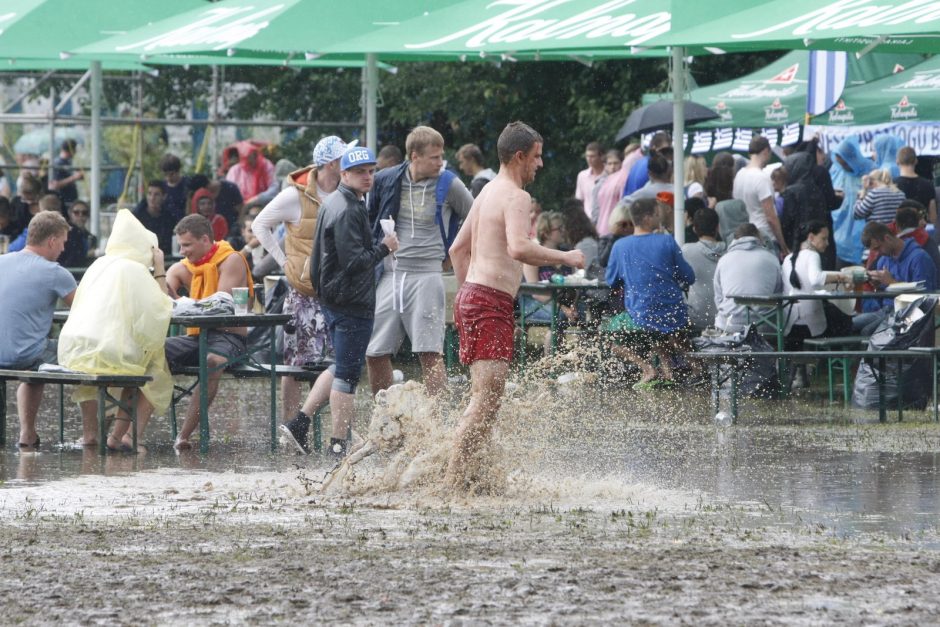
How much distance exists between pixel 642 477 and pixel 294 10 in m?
8.04

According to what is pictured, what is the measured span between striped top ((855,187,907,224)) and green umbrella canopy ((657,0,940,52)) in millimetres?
2810

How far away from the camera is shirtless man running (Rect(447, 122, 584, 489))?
8.37 m

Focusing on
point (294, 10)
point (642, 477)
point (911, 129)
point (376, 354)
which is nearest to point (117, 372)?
point (376, 354)

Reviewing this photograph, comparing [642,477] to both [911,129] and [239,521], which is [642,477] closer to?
[239,521]

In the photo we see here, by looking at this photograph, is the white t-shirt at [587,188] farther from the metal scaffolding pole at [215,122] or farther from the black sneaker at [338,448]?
the black sneaker at [338,448]

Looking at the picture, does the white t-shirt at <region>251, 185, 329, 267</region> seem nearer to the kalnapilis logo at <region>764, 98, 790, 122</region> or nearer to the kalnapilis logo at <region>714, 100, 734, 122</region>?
the kalnapilis logo at <region>764, 98, 790, 122</region>

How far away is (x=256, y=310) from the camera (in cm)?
1231

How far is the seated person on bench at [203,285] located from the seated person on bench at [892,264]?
544 cm

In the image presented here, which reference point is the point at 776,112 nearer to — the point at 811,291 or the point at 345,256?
the point at 811,291

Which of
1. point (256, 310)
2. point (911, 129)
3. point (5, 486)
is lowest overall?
point (5, 486)

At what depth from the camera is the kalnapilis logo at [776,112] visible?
20344 millimetres

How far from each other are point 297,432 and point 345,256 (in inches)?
46.2

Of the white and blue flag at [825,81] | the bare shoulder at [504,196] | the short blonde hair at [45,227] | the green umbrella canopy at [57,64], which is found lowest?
the short blonde hair at [45,227]

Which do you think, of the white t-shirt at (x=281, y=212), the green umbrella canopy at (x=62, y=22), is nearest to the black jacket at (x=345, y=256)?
the white t-shirt at (x=281, y=212)
